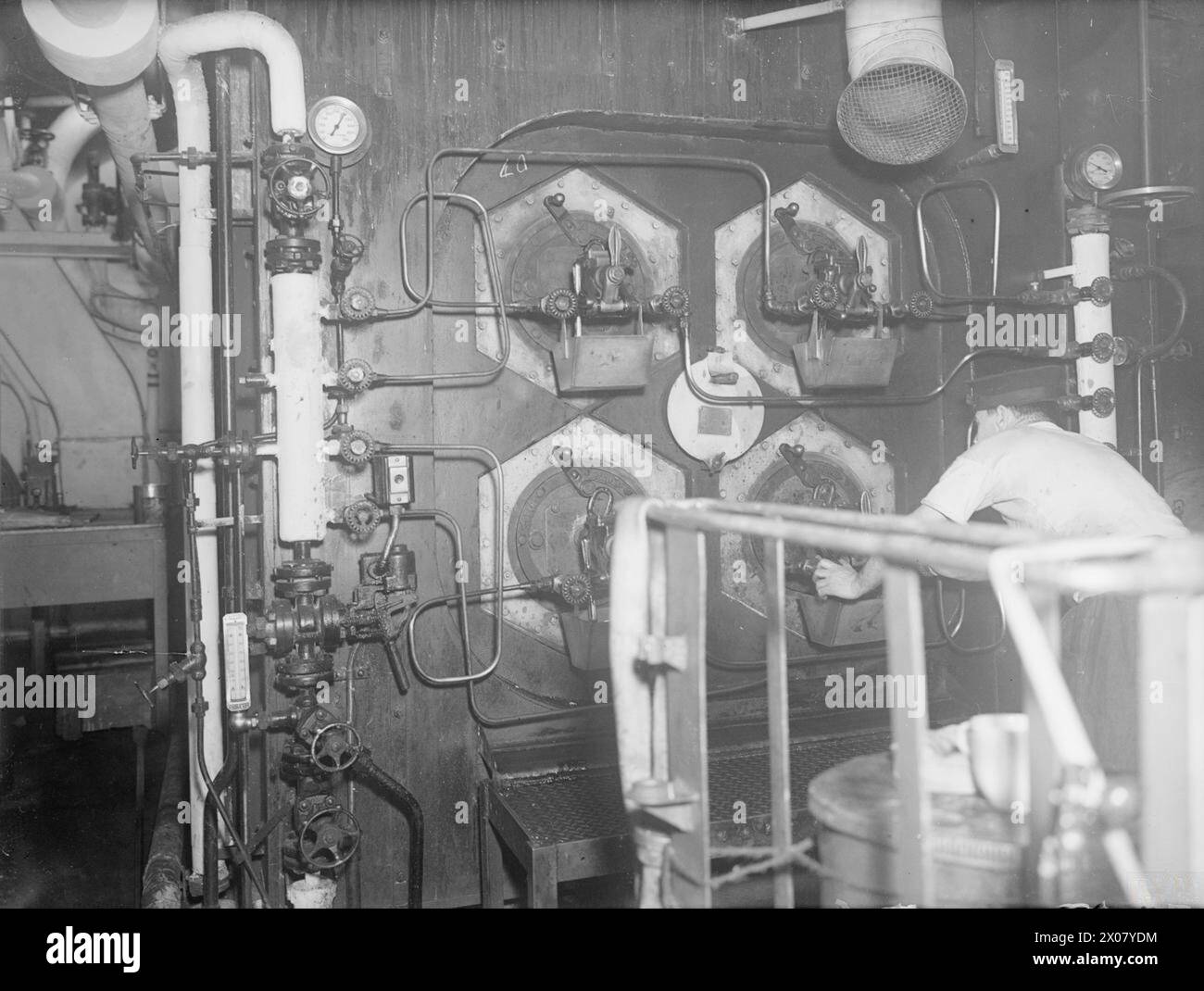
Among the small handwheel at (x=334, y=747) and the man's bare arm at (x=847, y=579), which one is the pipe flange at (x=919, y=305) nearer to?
the man's bare arm at (x=847, y=579)

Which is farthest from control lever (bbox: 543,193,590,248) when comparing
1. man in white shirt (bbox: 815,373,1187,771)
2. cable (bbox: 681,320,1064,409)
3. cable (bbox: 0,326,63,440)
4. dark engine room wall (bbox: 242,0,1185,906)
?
cable (bbox: 0,326,63,440)

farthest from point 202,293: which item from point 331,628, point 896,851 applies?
point 896,851

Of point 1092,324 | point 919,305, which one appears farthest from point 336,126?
point 1092,324

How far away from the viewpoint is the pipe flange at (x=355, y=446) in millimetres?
3193

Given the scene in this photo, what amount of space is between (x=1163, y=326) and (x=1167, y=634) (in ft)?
11.0

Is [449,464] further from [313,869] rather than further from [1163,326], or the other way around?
[1163,326]

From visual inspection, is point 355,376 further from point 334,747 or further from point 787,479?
point 787,479

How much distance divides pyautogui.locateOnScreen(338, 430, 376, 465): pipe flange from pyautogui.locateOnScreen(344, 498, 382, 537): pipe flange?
0.17 m

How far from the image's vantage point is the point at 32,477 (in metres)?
6.24

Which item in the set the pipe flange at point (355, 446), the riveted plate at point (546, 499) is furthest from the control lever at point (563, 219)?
the pipe flange at point (355, 446)

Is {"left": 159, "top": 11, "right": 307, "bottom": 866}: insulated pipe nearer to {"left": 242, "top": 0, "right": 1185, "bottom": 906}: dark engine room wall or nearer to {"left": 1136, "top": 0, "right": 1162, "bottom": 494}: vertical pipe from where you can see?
{"left": 242, "top": 0, "right": 1185, "bottom": 906}: dark engine room wall

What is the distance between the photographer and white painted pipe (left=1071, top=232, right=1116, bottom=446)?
12.8 ft

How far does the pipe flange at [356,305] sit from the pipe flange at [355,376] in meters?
0.16
